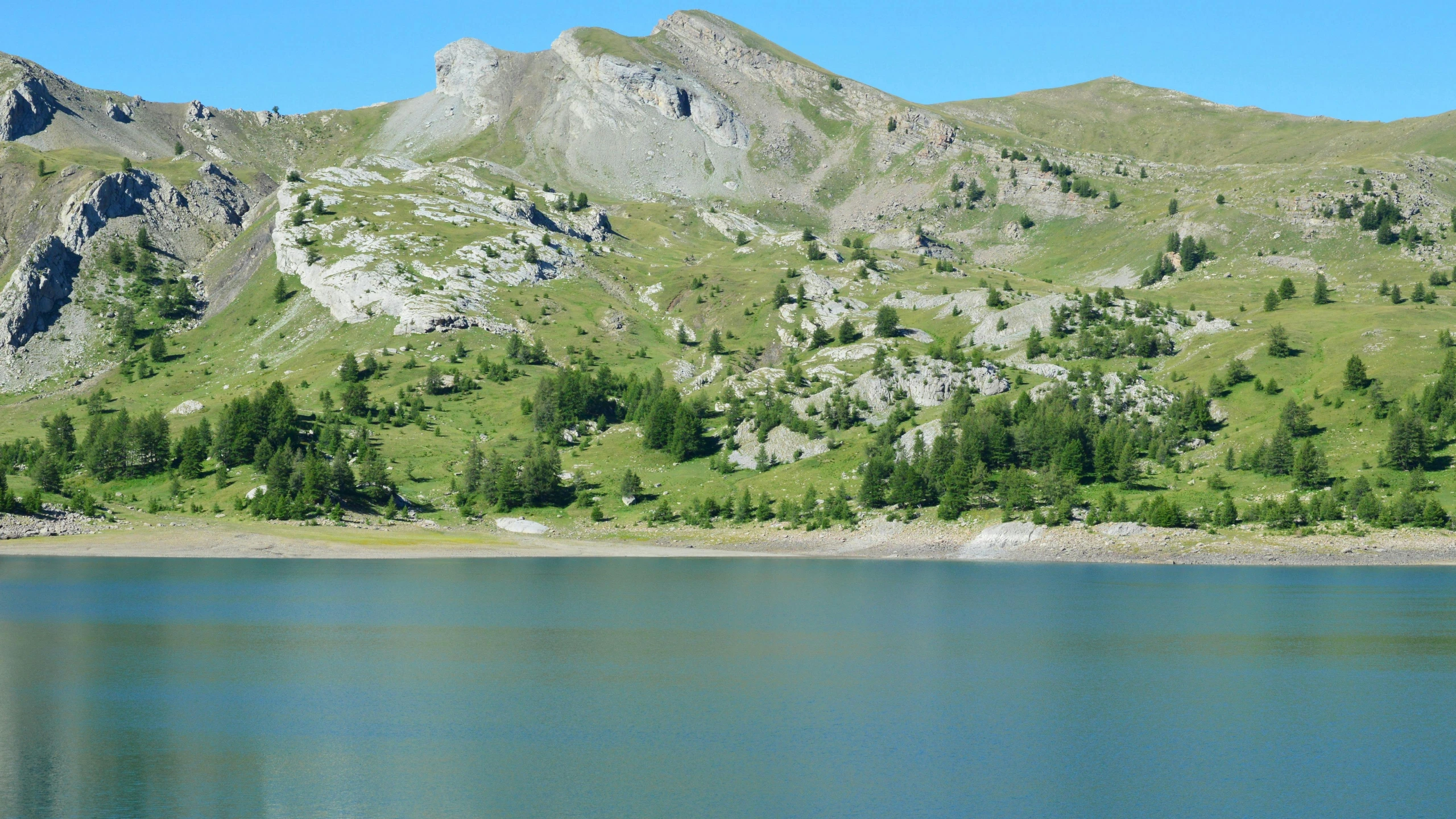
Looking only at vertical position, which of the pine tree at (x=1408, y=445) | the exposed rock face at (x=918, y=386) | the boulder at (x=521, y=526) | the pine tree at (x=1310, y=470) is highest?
the exposed rock face at (x=918, y=386)

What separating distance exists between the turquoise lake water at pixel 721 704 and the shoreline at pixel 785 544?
93.3 feet

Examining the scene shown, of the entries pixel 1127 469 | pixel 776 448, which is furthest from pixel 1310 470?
pixel 776 448

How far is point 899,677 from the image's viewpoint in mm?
67062

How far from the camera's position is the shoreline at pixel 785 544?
443 ft

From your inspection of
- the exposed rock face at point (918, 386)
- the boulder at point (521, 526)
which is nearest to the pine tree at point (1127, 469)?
the exposed rock face at point (918, 386)

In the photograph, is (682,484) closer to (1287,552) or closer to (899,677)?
(1287,552)

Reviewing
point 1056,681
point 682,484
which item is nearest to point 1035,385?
point 682,484

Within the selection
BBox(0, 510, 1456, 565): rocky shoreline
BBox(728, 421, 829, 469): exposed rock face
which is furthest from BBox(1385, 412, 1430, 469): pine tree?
BBox(728, 421, 829, 469): exposed rock face

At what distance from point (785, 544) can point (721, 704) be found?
3763 inches

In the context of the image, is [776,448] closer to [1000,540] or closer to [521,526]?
[521,526]

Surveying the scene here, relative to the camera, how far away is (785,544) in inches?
6097

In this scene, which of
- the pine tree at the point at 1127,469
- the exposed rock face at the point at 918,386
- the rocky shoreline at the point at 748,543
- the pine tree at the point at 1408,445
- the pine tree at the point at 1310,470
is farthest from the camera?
the exposed rock face at the point at 918,386

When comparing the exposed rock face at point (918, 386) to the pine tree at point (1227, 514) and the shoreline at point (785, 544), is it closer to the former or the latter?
the shoreline at point (785, 544)

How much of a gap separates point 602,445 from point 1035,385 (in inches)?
2931
